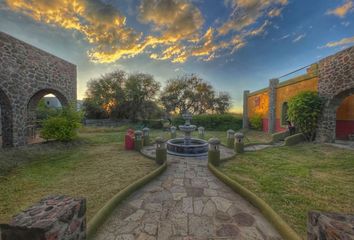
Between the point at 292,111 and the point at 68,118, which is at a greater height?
the point at 292,111

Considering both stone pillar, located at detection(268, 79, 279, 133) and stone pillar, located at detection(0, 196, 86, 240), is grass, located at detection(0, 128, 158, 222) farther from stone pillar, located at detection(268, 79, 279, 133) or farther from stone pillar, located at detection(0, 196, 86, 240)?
stone pillar, located at detection(268, 79, 279, 133)

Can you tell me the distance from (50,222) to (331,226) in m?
2.96

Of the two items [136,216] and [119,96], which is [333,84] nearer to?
[136,216]

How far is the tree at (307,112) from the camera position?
9570 millimetres

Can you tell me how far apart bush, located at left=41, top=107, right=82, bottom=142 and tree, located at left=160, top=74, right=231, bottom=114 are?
18.9 meters

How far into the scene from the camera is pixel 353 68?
25.8ft

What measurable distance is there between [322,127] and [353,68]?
338 cm

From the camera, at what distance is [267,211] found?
319cm

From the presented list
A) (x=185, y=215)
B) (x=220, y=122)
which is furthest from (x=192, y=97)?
(x=185, y=215)

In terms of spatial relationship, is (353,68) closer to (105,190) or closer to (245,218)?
(245,218)

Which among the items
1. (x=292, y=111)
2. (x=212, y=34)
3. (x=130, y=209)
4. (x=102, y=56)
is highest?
(x=212, y=34)

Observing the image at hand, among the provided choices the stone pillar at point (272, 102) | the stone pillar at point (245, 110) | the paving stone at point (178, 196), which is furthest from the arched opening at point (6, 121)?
the stone pillar at point (245, 110)

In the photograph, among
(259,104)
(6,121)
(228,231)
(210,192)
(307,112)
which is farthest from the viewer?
(259,104)

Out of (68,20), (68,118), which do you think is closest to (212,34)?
(68,20)
